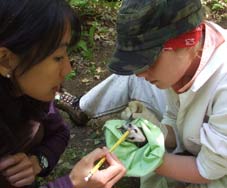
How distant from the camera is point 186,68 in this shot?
5.84ft

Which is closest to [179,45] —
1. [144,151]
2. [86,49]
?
Answer: [144,151]

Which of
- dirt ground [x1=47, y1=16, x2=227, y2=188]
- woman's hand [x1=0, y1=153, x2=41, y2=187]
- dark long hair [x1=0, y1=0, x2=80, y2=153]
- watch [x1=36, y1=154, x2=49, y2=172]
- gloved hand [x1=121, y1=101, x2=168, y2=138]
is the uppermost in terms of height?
dark long hair [x1=0, y1=0, x2=80, y2=153]

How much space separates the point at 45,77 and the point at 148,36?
402 mm

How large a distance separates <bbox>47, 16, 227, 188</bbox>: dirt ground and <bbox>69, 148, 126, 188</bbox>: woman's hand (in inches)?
27.6

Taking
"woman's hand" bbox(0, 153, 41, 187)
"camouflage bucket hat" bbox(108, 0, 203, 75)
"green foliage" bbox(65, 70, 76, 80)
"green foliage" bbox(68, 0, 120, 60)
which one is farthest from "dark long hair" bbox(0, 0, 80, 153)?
"green foliage" bbox(68, 0, 120, 60)

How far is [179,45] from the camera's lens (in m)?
1.69

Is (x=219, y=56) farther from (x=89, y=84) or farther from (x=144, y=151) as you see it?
(x=89, y=84)

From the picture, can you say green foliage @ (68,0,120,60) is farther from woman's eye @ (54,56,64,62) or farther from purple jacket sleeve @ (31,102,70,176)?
woman's eye @ (54,56,64,62)

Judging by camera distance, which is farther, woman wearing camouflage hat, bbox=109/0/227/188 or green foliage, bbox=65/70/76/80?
green foliage, bbox=65/70/76/80

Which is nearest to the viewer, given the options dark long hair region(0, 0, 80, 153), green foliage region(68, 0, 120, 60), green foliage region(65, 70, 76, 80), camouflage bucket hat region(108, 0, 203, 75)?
dark long hair region(0, 0, 80, 153)

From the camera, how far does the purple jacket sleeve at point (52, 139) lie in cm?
211

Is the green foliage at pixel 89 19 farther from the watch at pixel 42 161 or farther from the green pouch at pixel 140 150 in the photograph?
the green pouch at pixel 140 150

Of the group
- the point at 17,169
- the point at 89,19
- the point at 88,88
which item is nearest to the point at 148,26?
the point at 17,169

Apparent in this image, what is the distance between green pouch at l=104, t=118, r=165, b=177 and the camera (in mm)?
1842
